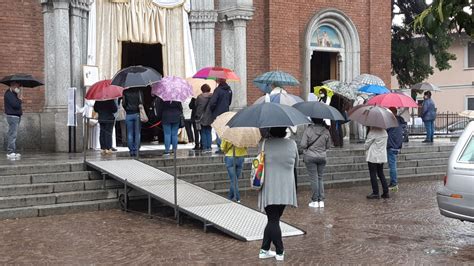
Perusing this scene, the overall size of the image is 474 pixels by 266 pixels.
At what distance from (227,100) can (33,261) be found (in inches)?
271

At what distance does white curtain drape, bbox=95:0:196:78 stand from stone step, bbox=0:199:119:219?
5678mm

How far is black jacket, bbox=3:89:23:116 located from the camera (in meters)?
12.4

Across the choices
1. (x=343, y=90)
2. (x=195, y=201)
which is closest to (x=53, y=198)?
(x=195, y=201)

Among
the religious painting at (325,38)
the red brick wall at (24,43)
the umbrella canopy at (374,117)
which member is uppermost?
the religious painting at (325,38)

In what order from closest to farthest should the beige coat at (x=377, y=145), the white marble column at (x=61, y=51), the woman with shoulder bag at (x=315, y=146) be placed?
the woman with shoulder bag at (x=315, y=146) < the beige coat at (x=377, y=145) < the white marble column at (x=61, y=51)

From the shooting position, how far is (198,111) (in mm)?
13648

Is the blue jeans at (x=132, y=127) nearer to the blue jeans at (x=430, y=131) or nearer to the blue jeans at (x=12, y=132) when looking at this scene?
the blue jeans at (x=12, y=132)

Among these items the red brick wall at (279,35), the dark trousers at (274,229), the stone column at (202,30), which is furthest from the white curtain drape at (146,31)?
the dark trousers at (274,229)

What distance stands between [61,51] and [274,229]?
906 centimetres

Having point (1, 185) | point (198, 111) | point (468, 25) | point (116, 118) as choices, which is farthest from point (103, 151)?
point (468, 25)

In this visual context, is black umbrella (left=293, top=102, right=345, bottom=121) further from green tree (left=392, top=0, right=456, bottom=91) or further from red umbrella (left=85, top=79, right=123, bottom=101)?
green tree (left=392, top=0, right=456, bottom=91)

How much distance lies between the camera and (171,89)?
11914 millimetres

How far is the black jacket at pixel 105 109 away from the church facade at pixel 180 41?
1337mm

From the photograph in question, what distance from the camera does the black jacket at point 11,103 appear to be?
40.6 ft
